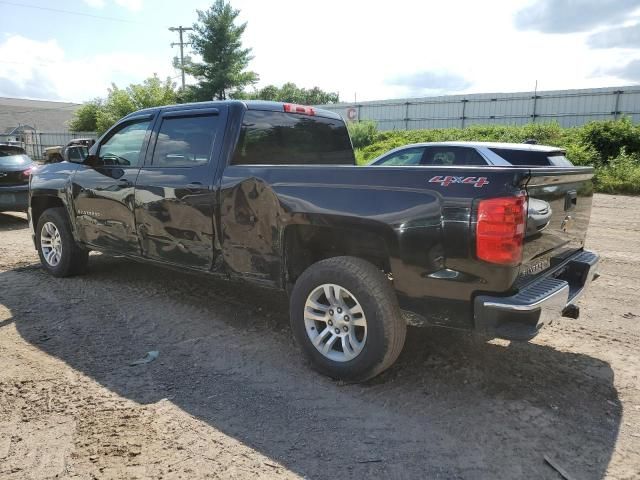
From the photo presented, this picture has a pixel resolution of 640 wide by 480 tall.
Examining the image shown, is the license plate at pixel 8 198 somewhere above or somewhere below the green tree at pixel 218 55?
below

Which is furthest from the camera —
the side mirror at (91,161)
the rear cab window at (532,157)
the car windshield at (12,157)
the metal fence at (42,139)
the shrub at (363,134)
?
the metal fence at (42,139)

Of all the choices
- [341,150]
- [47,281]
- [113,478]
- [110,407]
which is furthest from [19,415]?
[341,150]

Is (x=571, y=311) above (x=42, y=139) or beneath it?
beneath

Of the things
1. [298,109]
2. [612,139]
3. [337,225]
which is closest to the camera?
[337,225]

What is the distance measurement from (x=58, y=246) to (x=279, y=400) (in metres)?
4.07

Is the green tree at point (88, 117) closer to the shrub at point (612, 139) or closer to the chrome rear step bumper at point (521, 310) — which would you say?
the shrub at point (612, 139)

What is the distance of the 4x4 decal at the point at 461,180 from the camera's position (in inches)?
112

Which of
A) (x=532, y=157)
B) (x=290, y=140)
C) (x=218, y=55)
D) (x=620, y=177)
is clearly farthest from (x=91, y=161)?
(x=218, y=55)

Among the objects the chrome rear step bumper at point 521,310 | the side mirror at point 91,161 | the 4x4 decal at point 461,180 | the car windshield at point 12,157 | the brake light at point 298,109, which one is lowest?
the chrome rear step bumper at point 521,310

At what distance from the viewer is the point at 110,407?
3.24 meters

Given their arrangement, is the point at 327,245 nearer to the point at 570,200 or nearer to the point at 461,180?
the point at 461,180

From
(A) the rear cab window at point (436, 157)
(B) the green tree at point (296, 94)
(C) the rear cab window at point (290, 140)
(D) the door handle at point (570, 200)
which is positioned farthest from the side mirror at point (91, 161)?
(B) the green tree at point (296, 94)

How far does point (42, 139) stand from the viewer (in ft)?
129

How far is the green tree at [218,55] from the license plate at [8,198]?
3141 centimetres
